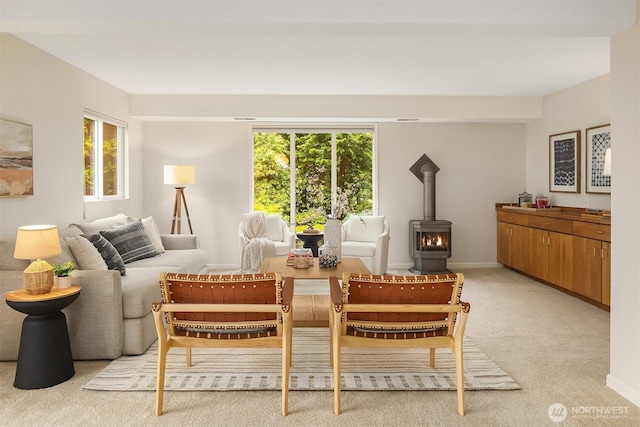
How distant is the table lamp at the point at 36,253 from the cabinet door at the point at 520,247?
18.4 ft

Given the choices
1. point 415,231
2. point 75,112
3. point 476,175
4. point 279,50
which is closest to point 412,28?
Answer: point 279,50

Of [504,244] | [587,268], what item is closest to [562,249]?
[587,268]

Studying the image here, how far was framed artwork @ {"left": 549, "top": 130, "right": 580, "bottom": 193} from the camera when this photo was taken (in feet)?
20.1

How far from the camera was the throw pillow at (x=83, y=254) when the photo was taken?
12.7 feet

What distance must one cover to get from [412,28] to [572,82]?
3870 millimetres

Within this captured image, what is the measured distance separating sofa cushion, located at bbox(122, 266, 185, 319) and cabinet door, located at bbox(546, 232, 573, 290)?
4382 mm

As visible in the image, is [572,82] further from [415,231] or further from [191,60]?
[191,60]

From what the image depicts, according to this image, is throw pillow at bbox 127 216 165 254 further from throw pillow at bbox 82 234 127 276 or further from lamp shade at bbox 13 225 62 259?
lamp shade at bbox 13 225 62 259

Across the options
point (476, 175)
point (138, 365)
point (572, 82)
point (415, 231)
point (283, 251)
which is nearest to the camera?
point (138, 365)

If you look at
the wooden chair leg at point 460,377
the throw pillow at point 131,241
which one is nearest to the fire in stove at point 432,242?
the throw pillow at point 131,241

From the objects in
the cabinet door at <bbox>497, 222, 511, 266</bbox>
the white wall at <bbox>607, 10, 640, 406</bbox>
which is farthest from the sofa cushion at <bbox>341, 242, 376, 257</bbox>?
the white wall at <bbox>607, 10, 640, 406</bbox>

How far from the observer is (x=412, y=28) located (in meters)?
3.06

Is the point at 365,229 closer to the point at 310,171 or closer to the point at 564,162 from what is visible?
the point at 310,171

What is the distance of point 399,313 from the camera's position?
2.73 m
